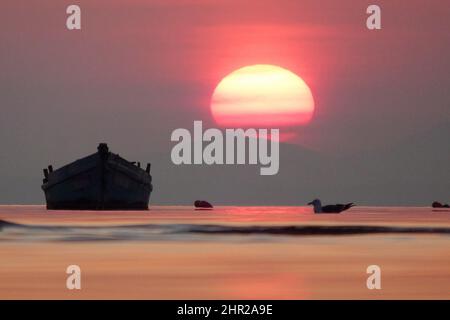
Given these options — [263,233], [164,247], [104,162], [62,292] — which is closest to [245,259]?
[164,247]

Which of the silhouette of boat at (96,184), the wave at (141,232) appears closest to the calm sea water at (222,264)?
the wave at (141,232)

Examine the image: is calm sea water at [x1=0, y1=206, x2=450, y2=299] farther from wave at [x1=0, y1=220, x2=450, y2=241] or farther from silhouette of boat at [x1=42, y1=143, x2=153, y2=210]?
silhouette of boat at [x1=42, y1=143, x2=153, y2=210]

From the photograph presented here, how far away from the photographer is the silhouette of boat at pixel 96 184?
141m

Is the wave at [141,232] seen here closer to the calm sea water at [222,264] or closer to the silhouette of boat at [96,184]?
the calm sea water at [222,264]

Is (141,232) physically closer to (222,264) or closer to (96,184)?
(222,264)

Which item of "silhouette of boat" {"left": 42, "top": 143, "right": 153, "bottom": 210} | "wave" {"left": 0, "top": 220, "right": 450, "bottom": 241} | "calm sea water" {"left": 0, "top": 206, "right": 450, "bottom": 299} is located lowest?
"calm sea water" {"left": 0, "top": 206, "right": 450, "bottom": 299}

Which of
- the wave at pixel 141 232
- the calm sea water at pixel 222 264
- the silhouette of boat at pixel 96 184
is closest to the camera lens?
the calm sea water at pixel 222 264

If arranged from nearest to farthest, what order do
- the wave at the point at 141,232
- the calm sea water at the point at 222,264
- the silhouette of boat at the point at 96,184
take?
1. the calm sea water at the point at 222,264
2. the wave at the point at 141,232
3. the silhouette of boat at the point at 96,184

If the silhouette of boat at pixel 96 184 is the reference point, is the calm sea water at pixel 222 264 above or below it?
below

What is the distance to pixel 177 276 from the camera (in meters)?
36.1

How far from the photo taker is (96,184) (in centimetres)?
14075

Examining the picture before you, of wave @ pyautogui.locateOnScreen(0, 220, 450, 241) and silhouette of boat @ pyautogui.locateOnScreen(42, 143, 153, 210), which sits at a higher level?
silhouette of boat @ pyautogui.locateOnScreen(42, 143, 153, 210)

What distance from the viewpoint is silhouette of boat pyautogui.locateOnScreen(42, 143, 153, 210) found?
461ft

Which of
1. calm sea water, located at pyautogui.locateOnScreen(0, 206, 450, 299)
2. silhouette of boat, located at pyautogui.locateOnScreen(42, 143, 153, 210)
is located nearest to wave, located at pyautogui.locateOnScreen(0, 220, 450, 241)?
calm sea water, located at pyautogui.locateOnScreen(0, 206, 450, 299)
